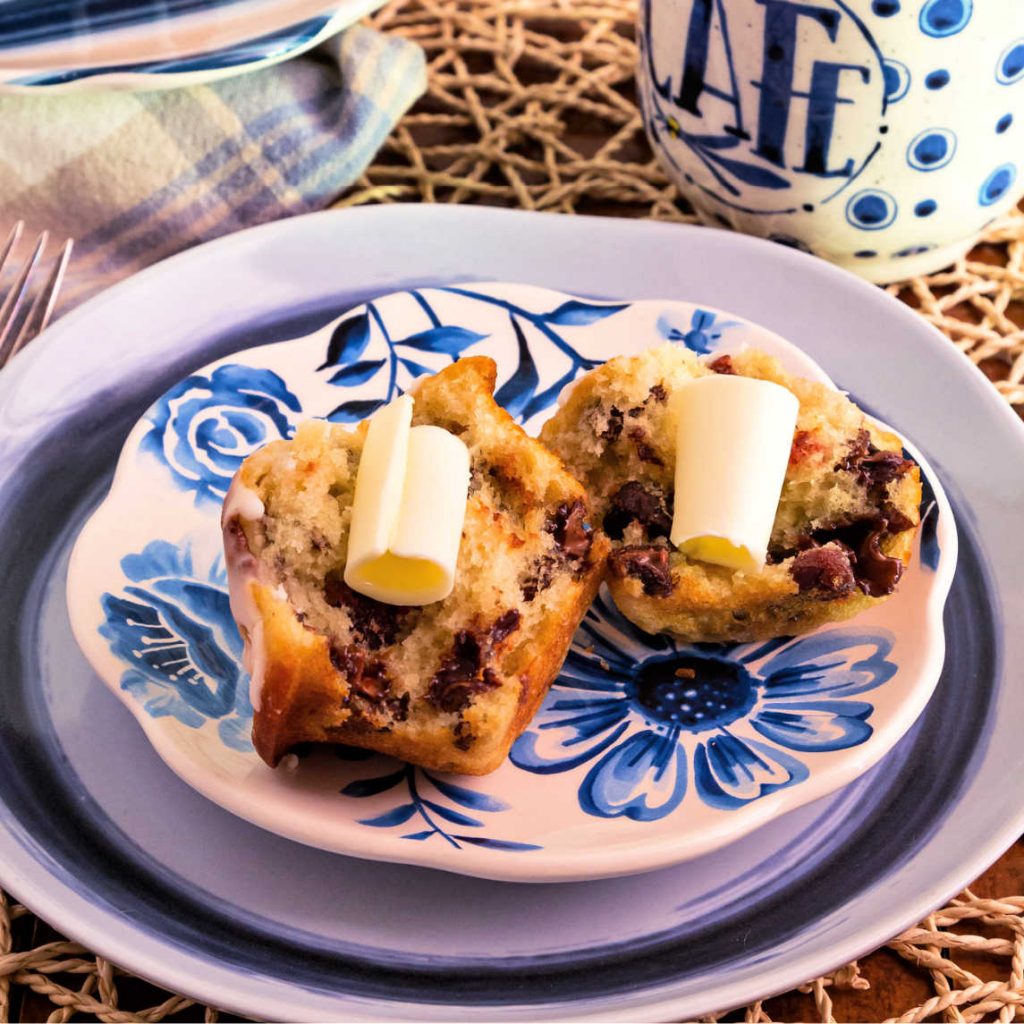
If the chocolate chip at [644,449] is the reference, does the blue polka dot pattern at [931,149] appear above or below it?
above

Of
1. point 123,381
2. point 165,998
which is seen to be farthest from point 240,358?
point 165,998

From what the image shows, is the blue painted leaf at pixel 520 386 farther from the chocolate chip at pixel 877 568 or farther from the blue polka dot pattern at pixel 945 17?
the blue polka dot pattern at pixel 945 17

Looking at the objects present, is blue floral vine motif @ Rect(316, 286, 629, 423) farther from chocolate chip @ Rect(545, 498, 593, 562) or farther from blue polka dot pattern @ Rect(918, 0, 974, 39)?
blue polka dot pattern @ Rect(918, 0, 974, 39)

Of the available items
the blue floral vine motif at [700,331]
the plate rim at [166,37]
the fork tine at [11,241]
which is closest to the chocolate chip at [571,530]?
the blue floral vine motif at [700,331]

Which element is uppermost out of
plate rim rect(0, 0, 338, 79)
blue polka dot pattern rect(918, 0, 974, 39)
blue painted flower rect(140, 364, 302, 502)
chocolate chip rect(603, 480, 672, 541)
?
plate rim rect(0, 0, 338, 79)

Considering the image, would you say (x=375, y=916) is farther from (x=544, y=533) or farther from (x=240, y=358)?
(x=240, y=358)

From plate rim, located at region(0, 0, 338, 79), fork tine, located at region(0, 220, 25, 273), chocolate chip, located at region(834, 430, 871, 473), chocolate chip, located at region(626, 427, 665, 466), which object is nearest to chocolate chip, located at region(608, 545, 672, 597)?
chocolate chip, located at region(626, 427, 665, 466)
